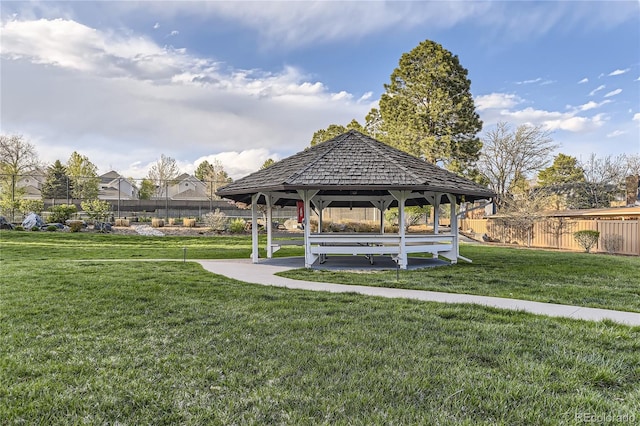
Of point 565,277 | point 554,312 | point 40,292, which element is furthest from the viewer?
point 565,277

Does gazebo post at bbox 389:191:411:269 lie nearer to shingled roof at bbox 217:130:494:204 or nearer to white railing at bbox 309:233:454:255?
white railing at bbox 309:233:454:255

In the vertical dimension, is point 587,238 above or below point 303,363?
above

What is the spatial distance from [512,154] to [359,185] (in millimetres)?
25537

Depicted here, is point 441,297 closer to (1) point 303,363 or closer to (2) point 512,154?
(1) point 303,363

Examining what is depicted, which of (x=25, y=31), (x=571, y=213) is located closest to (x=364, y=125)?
(x=571, y=213)

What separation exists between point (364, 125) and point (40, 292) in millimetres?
29516

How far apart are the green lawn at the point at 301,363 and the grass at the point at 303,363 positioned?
0.05 ft

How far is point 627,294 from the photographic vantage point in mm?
6441

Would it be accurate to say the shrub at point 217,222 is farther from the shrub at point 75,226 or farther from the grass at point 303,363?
the grass at point 303,363

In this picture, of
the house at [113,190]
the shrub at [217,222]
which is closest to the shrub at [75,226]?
the shrub at [217,222]

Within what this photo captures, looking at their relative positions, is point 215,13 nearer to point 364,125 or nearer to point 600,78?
point 600,78

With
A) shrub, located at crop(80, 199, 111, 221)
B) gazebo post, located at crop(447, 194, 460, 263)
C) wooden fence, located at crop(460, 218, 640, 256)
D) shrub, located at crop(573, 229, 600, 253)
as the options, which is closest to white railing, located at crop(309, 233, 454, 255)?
gazebo post, located at crop(447, 194, 460, 263)

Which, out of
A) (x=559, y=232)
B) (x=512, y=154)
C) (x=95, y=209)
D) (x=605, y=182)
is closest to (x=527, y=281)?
(x=559, y=232)

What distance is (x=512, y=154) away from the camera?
97.0 ft
